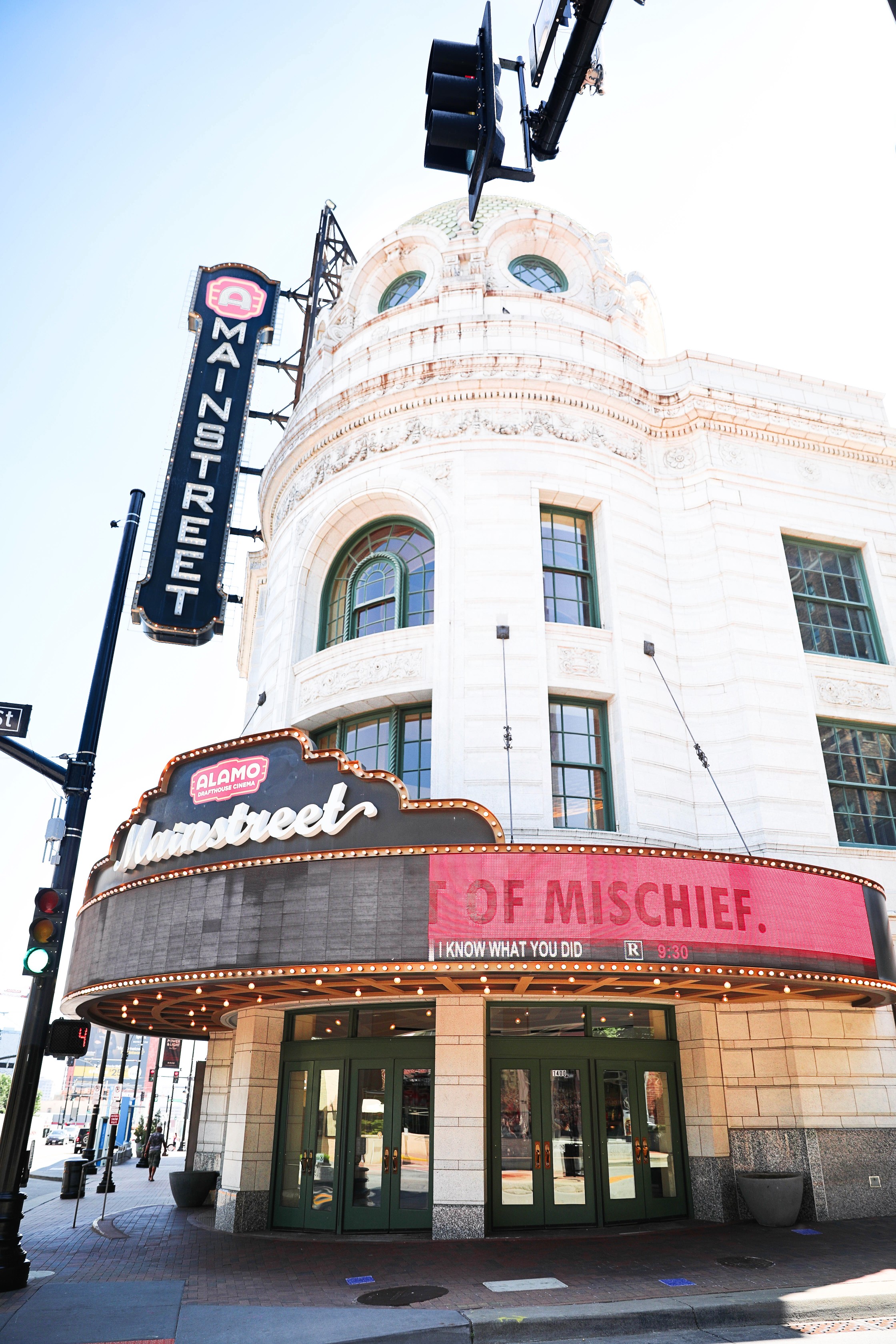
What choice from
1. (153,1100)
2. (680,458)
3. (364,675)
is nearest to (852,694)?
(680,458)

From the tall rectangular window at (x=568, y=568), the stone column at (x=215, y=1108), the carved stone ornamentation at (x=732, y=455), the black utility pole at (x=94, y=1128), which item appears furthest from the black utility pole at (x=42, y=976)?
the black utility pole at (x=94, y=1128)

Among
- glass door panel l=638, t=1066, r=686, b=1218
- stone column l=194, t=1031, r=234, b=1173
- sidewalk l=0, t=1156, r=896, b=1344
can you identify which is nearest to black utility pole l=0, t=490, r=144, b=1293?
sidewalk l=0, t=1156, r=896, b=1344

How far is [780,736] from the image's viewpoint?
16844 millimetres

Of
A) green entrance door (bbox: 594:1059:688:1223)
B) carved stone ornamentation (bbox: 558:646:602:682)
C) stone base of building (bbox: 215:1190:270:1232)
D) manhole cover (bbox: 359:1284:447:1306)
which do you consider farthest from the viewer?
carved stone ornamentation (bbox: 558:646:602:682)

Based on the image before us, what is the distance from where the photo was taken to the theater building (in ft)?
38.9

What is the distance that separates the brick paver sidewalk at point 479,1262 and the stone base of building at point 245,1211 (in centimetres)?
33

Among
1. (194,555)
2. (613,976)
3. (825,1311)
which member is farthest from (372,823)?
(194,555)

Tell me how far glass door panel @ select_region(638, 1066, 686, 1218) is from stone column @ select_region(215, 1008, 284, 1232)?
6.48 metres

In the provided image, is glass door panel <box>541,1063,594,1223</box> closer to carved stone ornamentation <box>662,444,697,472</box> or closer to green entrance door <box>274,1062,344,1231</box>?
green entrance door <box>274,1062,344,1231</box>

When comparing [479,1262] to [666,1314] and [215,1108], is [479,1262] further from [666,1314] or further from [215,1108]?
[215,1108]

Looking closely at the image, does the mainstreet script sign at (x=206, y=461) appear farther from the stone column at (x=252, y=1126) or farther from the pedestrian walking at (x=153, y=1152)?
the pedestrian walking at (x=153, y=1152)

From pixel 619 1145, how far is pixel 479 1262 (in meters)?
3.73

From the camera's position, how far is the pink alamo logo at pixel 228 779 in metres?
13.7

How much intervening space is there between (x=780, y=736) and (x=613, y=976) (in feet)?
23.9
